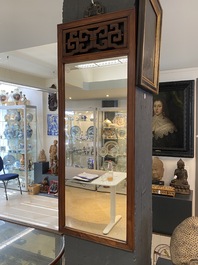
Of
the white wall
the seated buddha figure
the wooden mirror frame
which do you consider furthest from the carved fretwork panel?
the seated buddha figure

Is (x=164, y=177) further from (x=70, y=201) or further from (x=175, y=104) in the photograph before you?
(x=70, y=201)

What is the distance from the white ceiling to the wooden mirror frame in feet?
2.56

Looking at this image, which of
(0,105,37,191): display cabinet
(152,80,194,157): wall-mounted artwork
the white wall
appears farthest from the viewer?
(0,105,37,191): display cabinet

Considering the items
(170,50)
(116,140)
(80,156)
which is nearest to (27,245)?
(80,156)

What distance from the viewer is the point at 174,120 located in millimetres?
3334

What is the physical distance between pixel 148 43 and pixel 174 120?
2594mm

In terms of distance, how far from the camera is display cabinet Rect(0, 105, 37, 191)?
4891 mm

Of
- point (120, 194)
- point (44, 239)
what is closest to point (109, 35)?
point (120, 194)

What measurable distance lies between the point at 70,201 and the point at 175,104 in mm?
2713

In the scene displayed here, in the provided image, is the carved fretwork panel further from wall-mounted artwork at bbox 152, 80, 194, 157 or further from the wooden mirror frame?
wall-mounted artwork at bbox 152, 80, 194, 157

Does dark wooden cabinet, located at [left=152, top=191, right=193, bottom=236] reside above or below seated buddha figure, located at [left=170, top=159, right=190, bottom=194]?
below

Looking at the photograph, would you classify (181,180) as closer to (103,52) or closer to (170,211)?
(170,211)

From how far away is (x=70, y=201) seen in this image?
3.48 ft

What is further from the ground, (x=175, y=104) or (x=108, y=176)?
(x=175, y=104)
